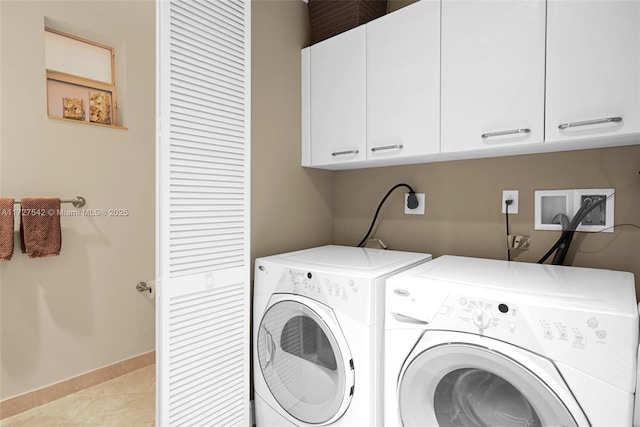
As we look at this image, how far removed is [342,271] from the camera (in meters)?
1.37

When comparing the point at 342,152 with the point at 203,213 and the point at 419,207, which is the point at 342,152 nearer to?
the point at 419,207

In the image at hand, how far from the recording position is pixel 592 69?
3.82 ft

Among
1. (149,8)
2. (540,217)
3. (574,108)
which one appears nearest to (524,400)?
(540,217)

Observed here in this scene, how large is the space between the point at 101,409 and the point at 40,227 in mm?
1133

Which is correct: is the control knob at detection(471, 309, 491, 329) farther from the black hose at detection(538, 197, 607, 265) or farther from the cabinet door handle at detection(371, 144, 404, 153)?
the cabinet door handle at detection(371, 144, 404, 153)

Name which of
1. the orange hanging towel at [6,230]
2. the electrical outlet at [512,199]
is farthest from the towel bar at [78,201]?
the electrical outlet at [512,199]

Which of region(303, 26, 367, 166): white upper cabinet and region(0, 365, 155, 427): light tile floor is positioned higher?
region(303, 26, 367, 166): white upper cabinet

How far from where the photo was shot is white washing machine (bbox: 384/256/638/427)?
0.87m

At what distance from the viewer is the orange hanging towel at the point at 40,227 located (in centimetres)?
187

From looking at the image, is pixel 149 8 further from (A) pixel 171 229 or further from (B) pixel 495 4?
(B) pixel 495 4

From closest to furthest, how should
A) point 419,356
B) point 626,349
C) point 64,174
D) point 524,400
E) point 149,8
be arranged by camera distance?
point 626,349 < point 524,400 < point 419,356 < point 64,174 < point 149,8

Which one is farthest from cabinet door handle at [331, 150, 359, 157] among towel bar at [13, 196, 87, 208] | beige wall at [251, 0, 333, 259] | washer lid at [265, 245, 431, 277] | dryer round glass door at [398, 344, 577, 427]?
towel bar at [13, 196, 87, 208]

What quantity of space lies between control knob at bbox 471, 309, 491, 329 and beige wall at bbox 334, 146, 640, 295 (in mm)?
753

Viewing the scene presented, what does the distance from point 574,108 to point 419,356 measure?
104 cm
